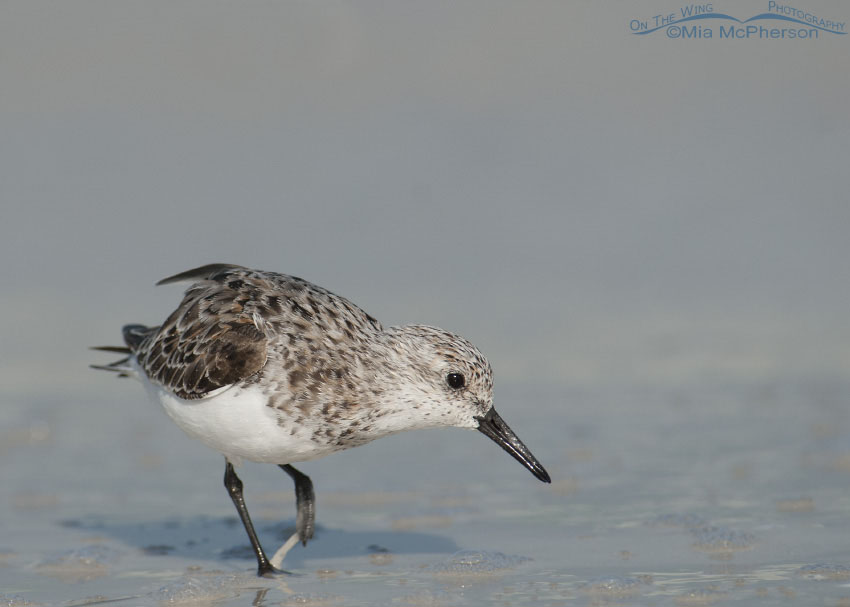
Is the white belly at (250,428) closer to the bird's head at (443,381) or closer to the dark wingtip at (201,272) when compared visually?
the bird's head at (443,381)

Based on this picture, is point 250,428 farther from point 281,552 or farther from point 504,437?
point 504,437

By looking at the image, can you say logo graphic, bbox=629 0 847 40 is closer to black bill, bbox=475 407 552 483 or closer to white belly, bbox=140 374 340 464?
black bill, bbox=475 407 552 483

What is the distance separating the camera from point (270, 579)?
629 cm

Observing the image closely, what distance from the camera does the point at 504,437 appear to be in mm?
6273

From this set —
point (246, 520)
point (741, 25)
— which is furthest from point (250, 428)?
point (741, 25)

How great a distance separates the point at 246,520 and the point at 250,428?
94cm

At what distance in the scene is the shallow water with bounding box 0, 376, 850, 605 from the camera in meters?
5.91

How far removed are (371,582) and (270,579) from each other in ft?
2.01

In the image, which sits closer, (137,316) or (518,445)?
(518,445)

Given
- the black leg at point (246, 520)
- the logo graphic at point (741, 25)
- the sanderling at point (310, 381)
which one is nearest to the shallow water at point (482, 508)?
the black leg at point (246, 520)

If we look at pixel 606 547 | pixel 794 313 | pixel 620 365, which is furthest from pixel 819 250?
pixel 606 547

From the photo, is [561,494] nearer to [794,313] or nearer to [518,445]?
[518,445]

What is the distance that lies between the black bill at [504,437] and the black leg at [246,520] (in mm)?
1449

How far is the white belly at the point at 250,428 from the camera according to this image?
5.95 meters
